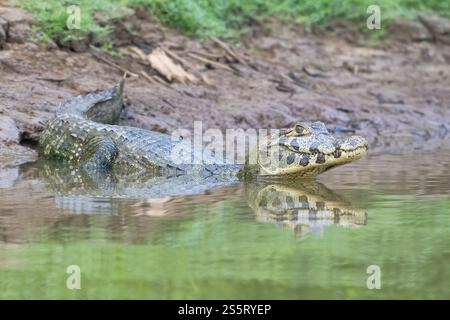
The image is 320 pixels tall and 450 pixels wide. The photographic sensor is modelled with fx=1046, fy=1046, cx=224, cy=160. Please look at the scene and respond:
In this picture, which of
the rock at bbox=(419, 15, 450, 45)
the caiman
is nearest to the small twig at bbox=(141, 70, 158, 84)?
the caiman

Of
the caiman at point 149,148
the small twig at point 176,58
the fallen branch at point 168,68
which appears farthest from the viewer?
the small twig at point 176,58

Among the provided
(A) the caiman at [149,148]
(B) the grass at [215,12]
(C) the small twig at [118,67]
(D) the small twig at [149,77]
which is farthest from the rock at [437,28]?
(A) the caiman at [149,148]

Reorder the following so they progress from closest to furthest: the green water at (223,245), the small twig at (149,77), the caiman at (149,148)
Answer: the green water at (223,245), the caiman at (149,148), the small twig at (149,77)

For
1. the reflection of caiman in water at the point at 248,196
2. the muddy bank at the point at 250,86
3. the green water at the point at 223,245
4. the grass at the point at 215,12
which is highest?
the grass at the point at 215,12

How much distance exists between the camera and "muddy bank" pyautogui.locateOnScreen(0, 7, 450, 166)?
36.5ft

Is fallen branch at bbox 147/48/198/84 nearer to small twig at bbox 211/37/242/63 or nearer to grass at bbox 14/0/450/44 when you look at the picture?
grass at bbox 14/0/450/44

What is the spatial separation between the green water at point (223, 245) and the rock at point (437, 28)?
27.8ft

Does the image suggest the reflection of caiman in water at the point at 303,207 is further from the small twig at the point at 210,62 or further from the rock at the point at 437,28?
the rock at the point at 437,28

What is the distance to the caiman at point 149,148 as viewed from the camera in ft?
29.1

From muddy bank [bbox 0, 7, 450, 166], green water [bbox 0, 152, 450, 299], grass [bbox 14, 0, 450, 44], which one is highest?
grass [bbox 14, 0, 450, 44]

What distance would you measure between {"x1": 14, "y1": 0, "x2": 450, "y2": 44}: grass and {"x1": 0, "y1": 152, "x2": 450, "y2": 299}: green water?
4291 mm

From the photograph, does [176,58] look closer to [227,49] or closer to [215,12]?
[227,49]

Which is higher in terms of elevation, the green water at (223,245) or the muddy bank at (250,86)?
the muddy bank at (250,86)

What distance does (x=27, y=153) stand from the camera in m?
10.1
